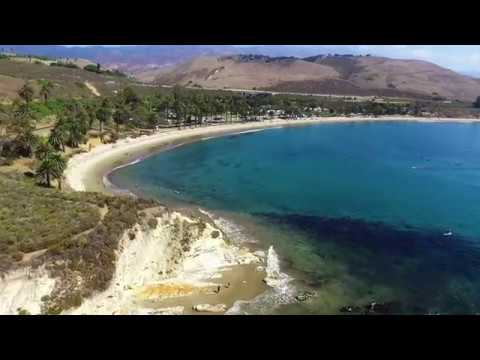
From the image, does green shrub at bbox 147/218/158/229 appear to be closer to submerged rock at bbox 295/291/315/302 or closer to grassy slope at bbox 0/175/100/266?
grassy slope at bbox 0/175/100/266

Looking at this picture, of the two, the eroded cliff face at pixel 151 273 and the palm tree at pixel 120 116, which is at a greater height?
the palm tree at pixel 120 116

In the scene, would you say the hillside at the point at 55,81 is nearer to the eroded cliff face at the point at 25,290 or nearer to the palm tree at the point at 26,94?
the palm tree at the point at 26,94

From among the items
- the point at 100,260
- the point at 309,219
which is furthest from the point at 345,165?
the point at 100,260

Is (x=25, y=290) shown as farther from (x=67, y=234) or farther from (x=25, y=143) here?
(x=25, y=143)

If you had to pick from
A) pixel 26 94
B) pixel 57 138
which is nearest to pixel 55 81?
pixel 26 94

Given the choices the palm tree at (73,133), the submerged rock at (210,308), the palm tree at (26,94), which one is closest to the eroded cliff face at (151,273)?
the submerged rock at (210,308)
